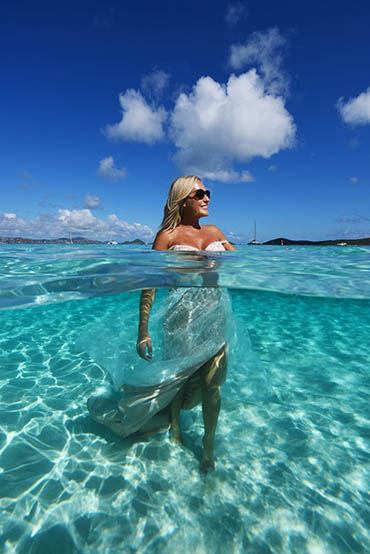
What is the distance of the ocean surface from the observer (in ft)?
8.13

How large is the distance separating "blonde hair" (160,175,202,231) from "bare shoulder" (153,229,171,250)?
84 millimetres

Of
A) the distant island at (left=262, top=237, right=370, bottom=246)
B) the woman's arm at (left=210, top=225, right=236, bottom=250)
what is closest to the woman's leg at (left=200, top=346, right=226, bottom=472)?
the woman's arm at (left=210, top=225, right=236, bottom=250)

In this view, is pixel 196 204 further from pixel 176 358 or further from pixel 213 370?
pixel 213 370

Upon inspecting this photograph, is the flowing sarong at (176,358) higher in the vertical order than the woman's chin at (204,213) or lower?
lower

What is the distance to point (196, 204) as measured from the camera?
329 cm

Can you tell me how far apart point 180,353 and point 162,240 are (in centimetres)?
136

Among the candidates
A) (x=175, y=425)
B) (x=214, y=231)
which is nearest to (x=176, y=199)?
(x=214, y=231)

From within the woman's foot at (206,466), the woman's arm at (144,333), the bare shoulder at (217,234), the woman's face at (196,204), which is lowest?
the woman's foot at (206,466)

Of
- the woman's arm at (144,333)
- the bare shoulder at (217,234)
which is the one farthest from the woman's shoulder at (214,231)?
the woman's arm at (144,333)

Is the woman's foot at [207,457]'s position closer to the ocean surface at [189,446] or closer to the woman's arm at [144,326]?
the ocean surface at [189,446]

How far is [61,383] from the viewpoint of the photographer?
4.93 m

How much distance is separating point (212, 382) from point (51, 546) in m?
1.99

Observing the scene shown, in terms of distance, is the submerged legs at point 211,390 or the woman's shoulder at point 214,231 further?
the woman's shoulder at point 214,231

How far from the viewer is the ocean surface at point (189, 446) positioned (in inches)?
97.5
